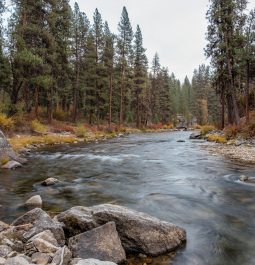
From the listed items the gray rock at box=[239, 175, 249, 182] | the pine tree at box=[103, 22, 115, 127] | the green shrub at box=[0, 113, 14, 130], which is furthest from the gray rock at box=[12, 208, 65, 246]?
the pine tree at box=[103, 22, 115, 127]

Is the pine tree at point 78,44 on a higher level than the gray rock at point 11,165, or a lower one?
higher

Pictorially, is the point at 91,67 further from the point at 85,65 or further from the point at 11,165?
the point at 11,165

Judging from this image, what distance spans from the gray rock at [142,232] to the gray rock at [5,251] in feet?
5.69

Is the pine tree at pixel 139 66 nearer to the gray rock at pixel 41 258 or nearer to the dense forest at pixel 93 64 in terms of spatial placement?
the dense forest at pixel 93 64

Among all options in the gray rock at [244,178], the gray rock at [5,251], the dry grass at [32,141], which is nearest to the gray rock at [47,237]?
the gray rock at [5,251]

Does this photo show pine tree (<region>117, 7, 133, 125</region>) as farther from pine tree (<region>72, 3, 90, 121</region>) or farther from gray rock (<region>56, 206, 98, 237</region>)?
gray rock (<region>56, 206, 98, 237</region>)

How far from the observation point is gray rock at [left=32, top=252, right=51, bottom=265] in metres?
4.42

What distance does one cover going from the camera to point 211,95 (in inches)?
3497

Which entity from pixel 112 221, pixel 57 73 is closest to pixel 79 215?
pixel 112 221

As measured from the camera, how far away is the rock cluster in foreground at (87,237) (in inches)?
186

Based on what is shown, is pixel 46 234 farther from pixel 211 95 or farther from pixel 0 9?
pixel 211 95

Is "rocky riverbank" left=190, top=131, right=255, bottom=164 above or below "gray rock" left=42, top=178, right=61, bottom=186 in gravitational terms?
above

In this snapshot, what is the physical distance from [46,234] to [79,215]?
95 cm

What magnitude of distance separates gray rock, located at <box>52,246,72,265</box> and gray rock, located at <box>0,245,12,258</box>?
2.36 feet
